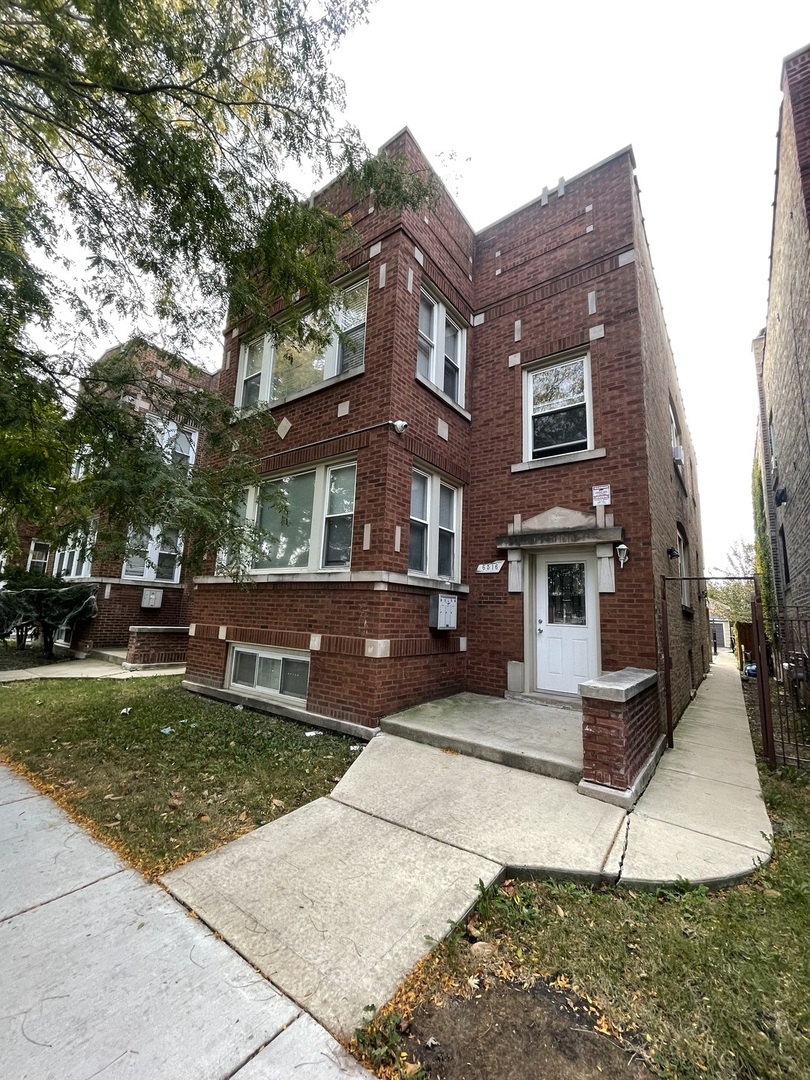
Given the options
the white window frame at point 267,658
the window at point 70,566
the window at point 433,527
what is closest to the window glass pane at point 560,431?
the window at point 433,527

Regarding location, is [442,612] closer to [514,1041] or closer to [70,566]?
[514,1041]

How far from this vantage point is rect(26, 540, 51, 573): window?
50.2ft

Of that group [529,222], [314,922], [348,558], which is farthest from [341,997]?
[529,222]

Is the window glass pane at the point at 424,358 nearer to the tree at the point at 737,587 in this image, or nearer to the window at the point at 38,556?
the window at the point at 38,556

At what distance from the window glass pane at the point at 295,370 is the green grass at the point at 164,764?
5253 mm

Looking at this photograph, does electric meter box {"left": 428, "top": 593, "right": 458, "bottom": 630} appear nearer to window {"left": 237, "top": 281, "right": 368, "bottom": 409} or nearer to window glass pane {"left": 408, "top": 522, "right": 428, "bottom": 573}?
window glass pane {"left": 408, "top": 522, "right": 428, "bottom": 573}

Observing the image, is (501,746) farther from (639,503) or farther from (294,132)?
(294,132)

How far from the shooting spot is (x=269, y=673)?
7051mm

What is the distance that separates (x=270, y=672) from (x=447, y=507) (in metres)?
3.85

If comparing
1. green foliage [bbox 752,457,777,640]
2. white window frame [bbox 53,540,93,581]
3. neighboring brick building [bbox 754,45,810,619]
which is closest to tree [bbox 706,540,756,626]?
green foliage [bbox 752,457,777,640]

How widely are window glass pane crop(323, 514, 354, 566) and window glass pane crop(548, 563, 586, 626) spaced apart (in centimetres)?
313

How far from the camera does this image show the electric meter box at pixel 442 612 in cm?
650

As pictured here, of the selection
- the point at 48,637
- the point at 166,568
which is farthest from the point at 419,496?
the point at 48,637

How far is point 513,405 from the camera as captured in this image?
768cm
